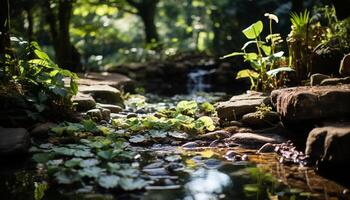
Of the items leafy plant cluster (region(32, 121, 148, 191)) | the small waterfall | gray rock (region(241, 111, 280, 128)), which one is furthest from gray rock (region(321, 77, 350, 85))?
the small waterfall

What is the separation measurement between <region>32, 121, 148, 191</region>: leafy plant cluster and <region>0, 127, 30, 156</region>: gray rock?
5.3 inches

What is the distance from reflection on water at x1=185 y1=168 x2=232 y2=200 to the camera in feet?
10.1

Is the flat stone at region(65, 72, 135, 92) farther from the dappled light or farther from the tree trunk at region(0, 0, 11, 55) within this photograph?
the tree trunk at region(0, 0, 11, 55)

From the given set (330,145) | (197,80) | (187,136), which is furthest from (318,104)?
(197,80)

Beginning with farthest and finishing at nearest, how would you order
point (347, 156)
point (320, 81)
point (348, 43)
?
point (348, 43) < point (320, 81) < point (347, 156)

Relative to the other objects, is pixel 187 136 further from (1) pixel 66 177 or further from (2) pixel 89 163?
(1) pixel 66 177

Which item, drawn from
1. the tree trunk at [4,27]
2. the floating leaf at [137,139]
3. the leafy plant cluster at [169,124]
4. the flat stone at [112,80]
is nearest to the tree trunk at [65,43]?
the flat stone at [112,80]

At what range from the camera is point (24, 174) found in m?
3.55

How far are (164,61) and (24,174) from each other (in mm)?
9238

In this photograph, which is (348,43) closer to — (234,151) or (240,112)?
(240,112)

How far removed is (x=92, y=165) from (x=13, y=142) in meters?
0.89

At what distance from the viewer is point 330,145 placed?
3.36 metres

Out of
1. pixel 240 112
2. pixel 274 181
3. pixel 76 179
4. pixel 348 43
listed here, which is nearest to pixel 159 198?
pixel 76 179

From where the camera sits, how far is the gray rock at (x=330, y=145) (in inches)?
130
